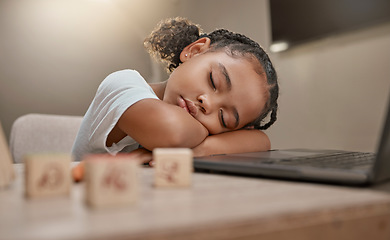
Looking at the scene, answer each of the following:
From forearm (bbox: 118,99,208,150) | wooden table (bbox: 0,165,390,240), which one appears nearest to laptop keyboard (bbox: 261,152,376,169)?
wooden table (bbox: 0,165,390,240)

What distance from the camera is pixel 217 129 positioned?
35.7 inches

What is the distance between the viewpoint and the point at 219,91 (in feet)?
2.92

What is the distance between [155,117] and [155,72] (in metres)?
2.34

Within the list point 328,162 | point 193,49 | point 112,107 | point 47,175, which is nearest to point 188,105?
point 112,107

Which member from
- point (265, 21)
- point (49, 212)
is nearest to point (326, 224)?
point (49, 212)

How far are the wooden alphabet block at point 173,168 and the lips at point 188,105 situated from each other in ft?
1.64

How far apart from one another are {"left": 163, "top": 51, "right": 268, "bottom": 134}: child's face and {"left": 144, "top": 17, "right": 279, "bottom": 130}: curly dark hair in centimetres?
6

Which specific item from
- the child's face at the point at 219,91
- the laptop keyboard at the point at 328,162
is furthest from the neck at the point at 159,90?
the laptop keyboard at the point at 328,162

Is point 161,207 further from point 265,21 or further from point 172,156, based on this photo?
point 265,21

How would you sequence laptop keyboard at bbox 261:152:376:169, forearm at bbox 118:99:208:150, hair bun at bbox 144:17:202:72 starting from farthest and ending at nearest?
1. hair bun at bbox 144:17:202:72
2. forearm at bbox 118:99:208:150
3. laptop keyboard at bbox 261:152:376:169

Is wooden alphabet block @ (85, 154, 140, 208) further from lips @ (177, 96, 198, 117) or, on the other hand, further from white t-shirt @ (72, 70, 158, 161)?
lips @ (177, 96, 198, 117)

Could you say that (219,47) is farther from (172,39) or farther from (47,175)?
(47,175)

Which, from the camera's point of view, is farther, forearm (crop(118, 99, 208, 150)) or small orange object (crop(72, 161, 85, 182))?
forearm (crop(118, 99, 208, 150))

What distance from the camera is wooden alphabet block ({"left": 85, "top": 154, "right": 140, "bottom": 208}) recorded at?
0.89ft
